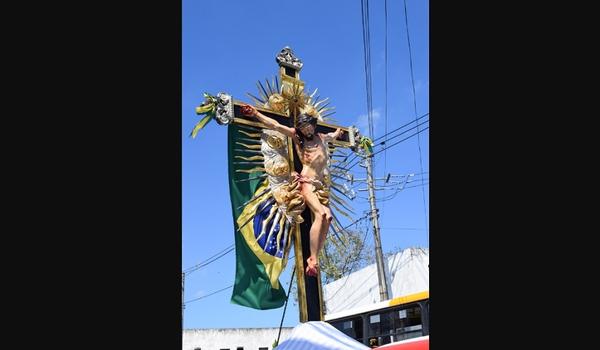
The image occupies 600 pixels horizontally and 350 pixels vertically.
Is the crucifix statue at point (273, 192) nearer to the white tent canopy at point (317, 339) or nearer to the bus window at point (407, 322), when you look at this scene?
the white tent canopy at point (317, 339)

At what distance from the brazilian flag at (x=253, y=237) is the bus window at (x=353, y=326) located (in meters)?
1.89

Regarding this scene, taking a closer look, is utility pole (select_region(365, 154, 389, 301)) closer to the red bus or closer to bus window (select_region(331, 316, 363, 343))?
bus window (select_region(331, 316, 363, 343))

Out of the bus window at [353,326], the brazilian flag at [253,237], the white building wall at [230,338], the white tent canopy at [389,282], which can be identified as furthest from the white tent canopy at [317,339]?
the white building wall at [230,338]

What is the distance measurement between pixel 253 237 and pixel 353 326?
8.00 feet

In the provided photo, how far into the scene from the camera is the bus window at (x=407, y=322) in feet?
20.5

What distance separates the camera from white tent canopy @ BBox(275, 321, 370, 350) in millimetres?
4430

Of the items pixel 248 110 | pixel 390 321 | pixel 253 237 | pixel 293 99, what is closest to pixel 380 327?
pixel 390 321

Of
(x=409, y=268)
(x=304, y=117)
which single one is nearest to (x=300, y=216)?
(x=304, y=117)

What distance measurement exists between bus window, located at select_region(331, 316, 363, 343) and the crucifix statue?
1846 mm

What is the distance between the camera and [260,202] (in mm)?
5453

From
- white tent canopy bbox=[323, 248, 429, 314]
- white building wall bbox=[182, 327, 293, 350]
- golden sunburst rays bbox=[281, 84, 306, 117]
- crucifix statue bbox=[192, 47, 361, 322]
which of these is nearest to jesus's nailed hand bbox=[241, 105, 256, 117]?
crucifix statue bbox=[192, 47, 361, 322]

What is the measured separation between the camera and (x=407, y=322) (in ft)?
21.0

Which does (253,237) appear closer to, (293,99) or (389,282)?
(293,99)
